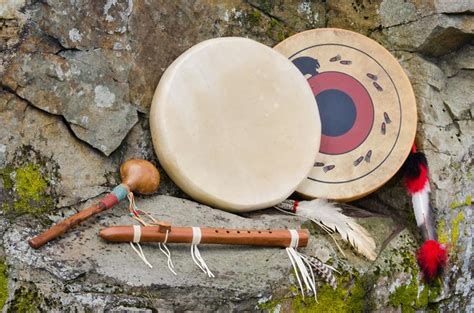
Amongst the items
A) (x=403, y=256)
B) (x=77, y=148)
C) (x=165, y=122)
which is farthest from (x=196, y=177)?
(x=403, y=256)

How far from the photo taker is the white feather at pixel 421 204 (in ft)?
14.6

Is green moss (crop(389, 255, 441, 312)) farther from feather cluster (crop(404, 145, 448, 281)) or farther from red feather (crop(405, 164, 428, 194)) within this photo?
red feather (crop(405, 164, 428, 194))

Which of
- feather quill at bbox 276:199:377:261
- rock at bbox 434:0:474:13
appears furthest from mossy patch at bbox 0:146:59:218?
rock at bbox 434:0:474:13

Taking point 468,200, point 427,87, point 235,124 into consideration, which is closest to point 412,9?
point 427,87

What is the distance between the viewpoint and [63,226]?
3410 mm

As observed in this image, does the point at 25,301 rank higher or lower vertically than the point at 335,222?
lower

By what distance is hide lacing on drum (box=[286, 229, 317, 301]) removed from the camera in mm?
3760

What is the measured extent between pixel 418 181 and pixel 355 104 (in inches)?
20.5

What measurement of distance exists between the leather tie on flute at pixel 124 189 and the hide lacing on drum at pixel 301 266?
2.17ft

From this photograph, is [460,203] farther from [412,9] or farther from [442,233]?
[412,9]

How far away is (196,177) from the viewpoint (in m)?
3.92

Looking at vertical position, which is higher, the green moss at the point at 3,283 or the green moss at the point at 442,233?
the green moss at the point at 442,233

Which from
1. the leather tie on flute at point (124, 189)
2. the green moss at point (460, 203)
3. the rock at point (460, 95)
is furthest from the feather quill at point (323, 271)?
the rock at point (460, 95)

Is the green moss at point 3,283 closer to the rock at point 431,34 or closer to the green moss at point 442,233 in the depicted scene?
the green moss at point 442,233
